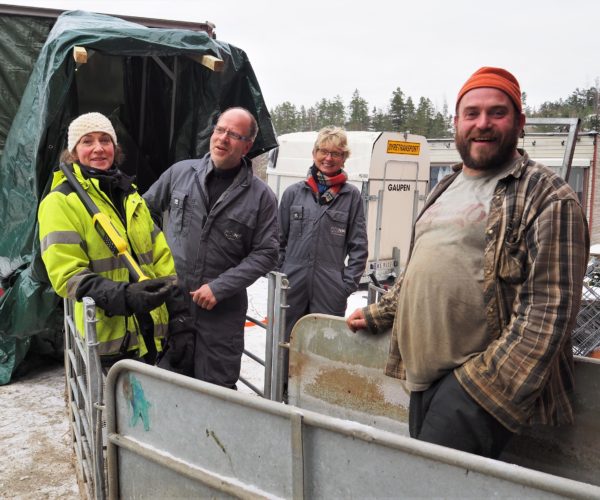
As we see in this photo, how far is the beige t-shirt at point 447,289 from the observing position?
1.94 meters

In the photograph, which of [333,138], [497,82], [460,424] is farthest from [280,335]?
[497,82]

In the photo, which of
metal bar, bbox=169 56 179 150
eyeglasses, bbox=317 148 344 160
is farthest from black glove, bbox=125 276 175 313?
metal bar, bbox=169 56 179 150

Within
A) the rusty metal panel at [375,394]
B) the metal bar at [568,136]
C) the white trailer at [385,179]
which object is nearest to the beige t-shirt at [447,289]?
the rusty metal panel at [375,394]

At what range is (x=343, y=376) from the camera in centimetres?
295

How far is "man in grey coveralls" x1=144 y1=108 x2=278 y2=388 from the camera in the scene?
10.9 feet

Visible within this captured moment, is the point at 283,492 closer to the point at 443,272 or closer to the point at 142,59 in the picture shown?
the point at 443,272

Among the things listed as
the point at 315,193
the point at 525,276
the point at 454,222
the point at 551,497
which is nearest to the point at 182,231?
the point at 315,193

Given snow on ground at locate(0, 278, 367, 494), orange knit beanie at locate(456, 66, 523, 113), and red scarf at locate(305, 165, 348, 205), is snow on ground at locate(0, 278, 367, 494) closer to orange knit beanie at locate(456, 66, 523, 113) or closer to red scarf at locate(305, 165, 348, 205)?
red scarf at locate(305, 165, 348, 205)

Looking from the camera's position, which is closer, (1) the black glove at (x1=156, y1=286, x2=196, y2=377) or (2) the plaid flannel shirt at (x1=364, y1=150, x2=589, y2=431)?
(2) the plaid flannel shirt at (x1=364, y1=150, x2=589, y2=431)

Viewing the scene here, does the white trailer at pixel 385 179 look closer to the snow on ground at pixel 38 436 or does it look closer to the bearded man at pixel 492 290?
the snow on ground at pixel 38 436

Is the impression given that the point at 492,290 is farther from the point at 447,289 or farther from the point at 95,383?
the point at 95,383

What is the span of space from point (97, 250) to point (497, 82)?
1897mm

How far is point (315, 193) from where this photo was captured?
442 cm

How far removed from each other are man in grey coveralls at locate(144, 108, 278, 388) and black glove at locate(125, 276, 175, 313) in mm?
534
